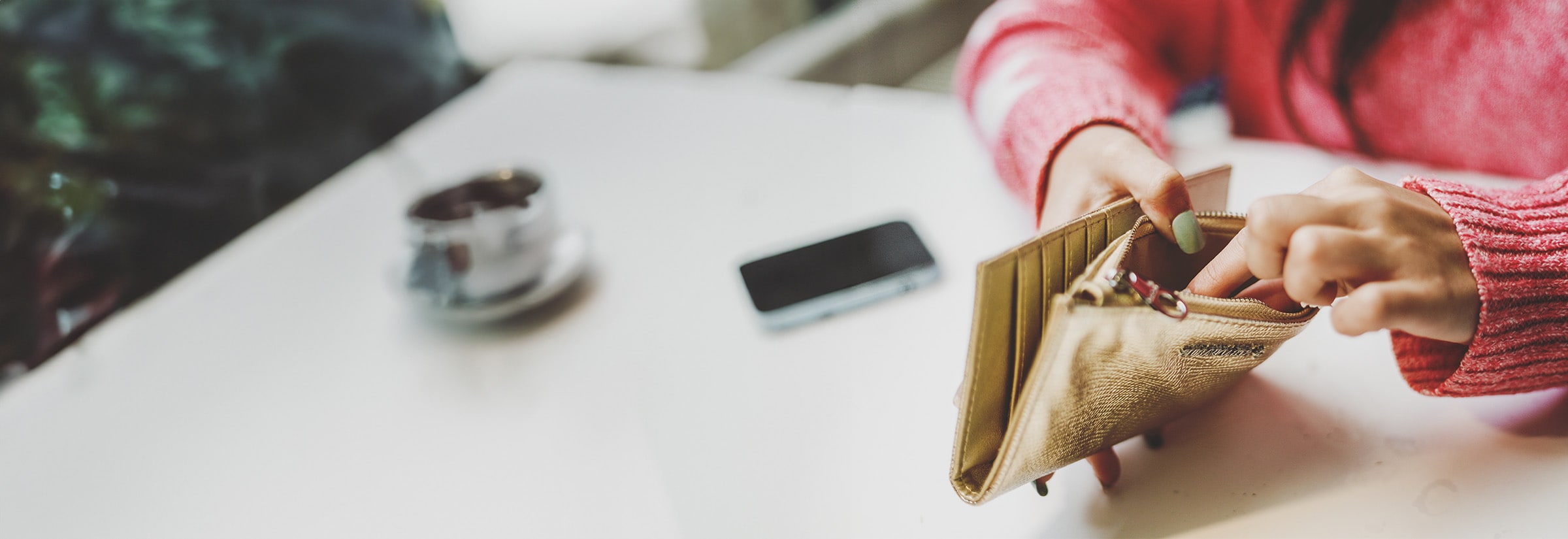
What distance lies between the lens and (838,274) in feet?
1.85

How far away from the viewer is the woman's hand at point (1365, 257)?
0.93 ft

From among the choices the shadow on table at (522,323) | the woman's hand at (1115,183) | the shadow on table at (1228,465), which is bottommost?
the shadow on table at (1228,465)

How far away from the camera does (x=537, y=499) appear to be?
44 centimetres

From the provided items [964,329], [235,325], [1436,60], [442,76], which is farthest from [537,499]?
[442,76]

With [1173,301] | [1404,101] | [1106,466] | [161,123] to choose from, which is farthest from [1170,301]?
[161,123]

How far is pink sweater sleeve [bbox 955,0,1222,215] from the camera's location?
0.51 m

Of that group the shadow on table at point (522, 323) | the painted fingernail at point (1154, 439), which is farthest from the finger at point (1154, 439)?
the shadow on table at point (522, 323)

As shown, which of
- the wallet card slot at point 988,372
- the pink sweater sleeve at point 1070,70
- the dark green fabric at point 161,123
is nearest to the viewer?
the wallet card slot at point 988,372

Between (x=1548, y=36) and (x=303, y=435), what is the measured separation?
85 cm

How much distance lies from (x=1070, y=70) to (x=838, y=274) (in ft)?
0.75

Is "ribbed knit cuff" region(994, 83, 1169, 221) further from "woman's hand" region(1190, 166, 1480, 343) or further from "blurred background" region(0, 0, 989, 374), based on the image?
"blurred background" region(0, 0, 989, 374)

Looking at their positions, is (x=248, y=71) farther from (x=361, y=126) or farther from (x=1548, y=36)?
(x=1548, y=36)

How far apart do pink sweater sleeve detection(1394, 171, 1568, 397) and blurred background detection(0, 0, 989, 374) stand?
94 cm

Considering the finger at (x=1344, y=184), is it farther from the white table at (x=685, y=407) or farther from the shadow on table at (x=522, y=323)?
the shadow on table at (x=522, y=323)
